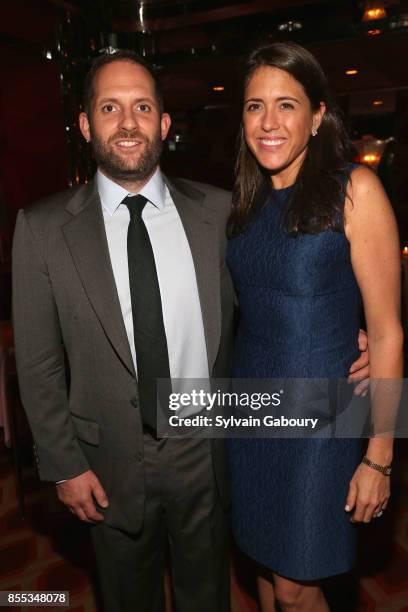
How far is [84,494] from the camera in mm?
1532

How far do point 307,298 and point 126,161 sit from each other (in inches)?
25.4

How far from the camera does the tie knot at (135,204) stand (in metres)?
1.50

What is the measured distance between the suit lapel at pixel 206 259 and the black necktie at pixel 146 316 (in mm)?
135

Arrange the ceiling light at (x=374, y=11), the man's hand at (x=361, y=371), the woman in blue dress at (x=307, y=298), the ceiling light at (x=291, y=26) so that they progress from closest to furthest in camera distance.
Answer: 1. the woman in blue dress at (x=307, y=298)
2. the man's hand at (x=361, y=371)
3. the ceiling light at (x=374, y=11)
4. the ceiling light at (x=291, y=26)

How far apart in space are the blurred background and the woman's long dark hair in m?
0.18

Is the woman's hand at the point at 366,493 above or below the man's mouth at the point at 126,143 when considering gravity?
below

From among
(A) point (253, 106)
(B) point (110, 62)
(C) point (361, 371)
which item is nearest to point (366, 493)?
(C) point (361, 371)

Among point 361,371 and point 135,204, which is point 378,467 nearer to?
point 361,371

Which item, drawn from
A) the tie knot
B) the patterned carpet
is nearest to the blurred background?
the patterned carpet

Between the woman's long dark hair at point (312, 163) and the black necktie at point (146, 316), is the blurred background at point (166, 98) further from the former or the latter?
the black necktie at point (146, 316)

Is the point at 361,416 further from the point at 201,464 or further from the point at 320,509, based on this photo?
the point at 201,464

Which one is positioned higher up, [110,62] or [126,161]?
[110,62]

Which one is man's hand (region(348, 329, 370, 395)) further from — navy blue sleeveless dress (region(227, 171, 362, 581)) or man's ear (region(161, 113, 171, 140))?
man's ear (region(161, 113, 171, 140))

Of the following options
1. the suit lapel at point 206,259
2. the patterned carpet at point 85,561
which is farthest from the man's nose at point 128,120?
the patterned carpet at point 85,561
